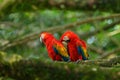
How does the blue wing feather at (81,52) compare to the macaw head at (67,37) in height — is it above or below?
below

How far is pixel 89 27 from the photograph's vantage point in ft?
39.6

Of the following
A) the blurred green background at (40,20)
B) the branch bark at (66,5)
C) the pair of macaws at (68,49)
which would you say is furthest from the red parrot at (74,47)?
the branch bark at (66,5)

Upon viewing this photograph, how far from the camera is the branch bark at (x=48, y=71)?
9.34 feet

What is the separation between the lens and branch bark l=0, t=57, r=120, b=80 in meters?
2.85

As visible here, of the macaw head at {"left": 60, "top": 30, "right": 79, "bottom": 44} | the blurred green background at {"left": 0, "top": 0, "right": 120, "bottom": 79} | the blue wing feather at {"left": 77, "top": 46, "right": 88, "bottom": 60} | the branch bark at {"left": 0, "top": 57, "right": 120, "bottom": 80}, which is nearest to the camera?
the branch bark at {"left": 0, "top": 57, "right": 120, "bottom": 80}

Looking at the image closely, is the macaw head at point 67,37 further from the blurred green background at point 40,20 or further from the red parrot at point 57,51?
the blurred green background at point 40,20

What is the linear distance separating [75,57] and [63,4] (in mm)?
3317

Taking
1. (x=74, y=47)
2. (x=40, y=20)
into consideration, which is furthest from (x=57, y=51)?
(x=40, y=20)

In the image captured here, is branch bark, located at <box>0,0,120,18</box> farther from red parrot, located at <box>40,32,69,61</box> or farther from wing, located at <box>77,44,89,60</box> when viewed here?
wing, located at <box>77,44,89,60</box>

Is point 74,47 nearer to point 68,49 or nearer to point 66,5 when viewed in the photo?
point 68,49

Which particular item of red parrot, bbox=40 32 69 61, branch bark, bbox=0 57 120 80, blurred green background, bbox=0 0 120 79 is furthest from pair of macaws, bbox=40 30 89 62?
branch bark, bbox=0 57 120 80

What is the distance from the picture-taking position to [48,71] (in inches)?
113

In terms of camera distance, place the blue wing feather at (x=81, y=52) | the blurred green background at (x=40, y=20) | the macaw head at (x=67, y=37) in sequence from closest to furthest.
Result: the macaw head at (x=67, y=37), the blue wing feather at (x=81, y=52), the blurred green background at (x=40, y=20)

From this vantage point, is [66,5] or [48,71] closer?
[48,71]
